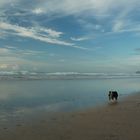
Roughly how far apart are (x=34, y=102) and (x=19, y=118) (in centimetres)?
444

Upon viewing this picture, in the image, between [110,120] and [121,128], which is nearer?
[121,128]

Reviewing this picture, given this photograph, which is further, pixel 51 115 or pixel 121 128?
pixel 51 115

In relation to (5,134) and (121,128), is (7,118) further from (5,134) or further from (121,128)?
(121,128)

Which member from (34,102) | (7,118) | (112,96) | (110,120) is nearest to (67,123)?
(110,120)

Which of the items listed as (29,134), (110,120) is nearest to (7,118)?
(29,134)

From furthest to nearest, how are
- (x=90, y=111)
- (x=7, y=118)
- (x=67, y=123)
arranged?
1. (x=90, y=111)
2. (x=7, y=118)
3. (x=67, y=123)

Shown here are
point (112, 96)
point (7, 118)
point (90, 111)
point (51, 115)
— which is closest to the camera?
point (7, 118)

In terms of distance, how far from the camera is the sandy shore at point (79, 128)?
834cm

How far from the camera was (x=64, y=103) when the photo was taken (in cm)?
1588

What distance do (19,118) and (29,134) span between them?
256 centimetres

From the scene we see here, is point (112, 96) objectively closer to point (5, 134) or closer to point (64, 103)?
point (64, 103)

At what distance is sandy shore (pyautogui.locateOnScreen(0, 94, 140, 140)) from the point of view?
834 centimetres

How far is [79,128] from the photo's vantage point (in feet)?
31.1

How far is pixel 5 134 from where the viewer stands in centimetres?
863
